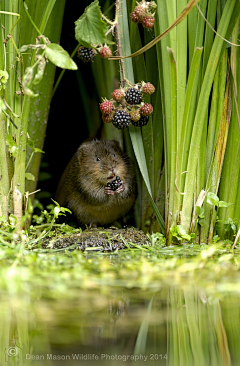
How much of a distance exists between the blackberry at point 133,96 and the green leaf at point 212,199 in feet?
2.35

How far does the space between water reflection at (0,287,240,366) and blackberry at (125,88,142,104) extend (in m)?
1.38

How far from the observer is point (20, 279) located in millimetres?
1641

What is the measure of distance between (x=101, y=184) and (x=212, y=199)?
1142 mm

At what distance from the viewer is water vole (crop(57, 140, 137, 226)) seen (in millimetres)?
3477

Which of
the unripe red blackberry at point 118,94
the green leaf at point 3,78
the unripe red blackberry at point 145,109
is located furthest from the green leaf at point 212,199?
the green leaf at point 3,78

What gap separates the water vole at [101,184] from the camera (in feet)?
11.4

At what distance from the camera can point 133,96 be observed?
263 cm

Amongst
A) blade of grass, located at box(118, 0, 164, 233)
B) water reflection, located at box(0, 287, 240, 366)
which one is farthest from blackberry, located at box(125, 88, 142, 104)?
water reflection, located at box(0, 287, 240, 366)

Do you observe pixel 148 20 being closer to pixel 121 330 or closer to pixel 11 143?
pixel 11 143

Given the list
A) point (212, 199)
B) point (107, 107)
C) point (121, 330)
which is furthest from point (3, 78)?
point (121, 330)

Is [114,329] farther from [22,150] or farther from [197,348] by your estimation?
[22,150]

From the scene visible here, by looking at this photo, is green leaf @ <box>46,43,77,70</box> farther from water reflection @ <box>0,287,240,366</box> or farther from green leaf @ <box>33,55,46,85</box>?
water reflection @ <box>0,287,240,366</box>

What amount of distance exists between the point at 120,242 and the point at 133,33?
4.56 ft

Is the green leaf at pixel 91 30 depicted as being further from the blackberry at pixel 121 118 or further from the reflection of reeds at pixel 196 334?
the reflection of reeds at pixel 196 334
